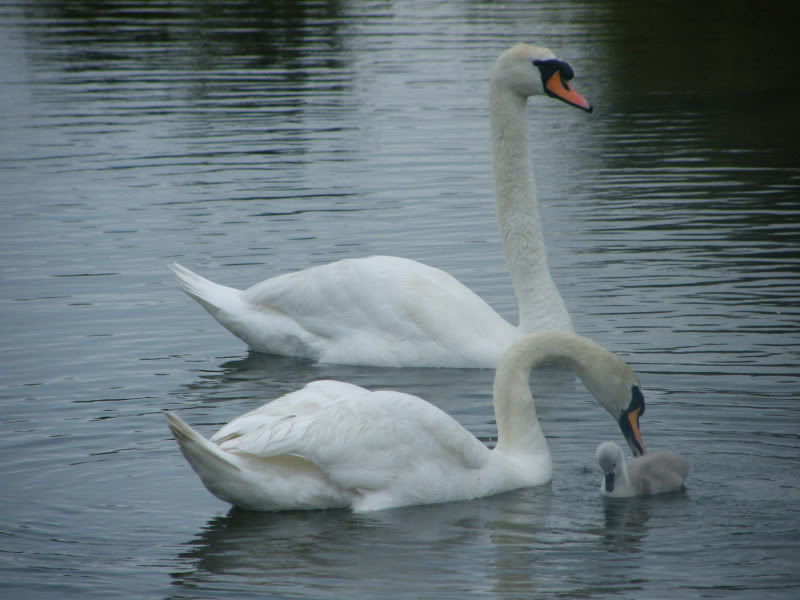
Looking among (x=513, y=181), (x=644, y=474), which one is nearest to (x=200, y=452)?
(x=644, y=474)

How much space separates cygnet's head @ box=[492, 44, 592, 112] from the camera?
1060cm

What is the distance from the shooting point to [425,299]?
10.1m

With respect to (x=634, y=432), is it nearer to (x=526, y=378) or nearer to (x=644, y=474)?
(x=644, y=474)

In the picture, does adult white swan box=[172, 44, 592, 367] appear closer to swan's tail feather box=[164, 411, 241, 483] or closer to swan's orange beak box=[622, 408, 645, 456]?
swan's orange beak box=[622, 408, 645, 456]

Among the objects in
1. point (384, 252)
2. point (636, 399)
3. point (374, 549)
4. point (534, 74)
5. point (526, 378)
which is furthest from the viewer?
point (384, 252)

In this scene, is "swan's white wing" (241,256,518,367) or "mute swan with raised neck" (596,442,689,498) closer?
"mute swan with raised neck" (596,442,689,498)

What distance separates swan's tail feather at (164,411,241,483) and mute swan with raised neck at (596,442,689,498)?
5.90ft

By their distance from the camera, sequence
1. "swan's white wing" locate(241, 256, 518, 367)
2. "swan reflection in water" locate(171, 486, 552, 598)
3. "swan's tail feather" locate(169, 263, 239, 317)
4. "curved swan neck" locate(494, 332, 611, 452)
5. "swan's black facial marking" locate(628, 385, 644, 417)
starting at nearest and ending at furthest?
1. "swan reflection in water" locate(171, 486, 552, 598)
2. "swan's black facial marking" locate(628, 385, 644, 417)
3. "curved swan neck" locate(494, 332, 611, 452)
4. "swan's white wing" locate(241, 256, 518, 367)
5. "swan's tail feather" locate(169, 263, 239, 317)

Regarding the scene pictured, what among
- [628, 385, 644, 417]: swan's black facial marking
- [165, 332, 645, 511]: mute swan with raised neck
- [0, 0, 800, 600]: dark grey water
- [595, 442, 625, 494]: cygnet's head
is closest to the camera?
[0, 0, 800, 600]: dark grey water

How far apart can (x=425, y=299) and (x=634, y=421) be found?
8.83ft

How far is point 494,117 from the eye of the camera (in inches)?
431

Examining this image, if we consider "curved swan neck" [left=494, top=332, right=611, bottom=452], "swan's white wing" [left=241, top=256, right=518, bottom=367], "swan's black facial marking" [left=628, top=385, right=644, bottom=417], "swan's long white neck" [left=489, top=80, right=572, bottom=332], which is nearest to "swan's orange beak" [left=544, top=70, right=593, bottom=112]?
"swan's long white neck" [left=489, top=80, right=572, bottom=332]

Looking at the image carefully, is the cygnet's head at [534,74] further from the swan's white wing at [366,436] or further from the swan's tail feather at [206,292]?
the swan's white wing at [366,436]

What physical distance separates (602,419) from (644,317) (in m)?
2.35
